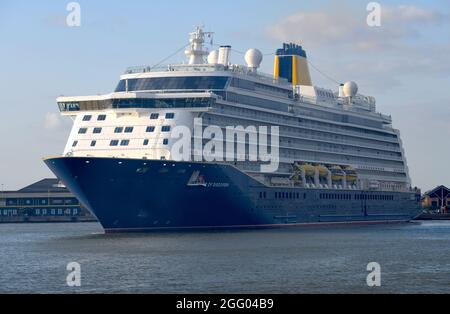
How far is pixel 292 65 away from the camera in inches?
3703

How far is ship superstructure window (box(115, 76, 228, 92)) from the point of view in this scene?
73062 mm

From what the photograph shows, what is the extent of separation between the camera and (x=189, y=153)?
67.8m

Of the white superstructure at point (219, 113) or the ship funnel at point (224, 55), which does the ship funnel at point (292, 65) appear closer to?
the white superstructure at point (219, 113)

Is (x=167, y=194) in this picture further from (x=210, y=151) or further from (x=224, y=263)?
(x=224, y=263)

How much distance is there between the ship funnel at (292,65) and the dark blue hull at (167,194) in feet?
61.2

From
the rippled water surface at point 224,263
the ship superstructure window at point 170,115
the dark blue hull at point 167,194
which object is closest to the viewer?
the rippled water surface at point 224,263

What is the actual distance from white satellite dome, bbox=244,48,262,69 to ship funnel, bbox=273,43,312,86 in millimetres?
11244

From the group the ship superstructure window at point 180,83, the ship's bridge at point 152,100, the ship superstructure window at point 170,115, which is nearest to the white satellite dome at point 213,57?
the ship superstructure window at point 180,83

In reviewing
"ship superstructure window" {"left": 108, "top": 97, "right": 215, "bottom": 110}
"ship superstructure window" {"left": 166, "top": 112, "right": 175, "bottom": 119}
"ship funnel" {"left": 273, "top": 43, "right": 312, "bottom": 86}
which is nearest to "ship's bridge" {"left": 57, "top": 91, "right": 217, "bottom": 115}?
"ship superstructure window" {"left": 108, "top": 97, "right": 215, "bottom": 110}

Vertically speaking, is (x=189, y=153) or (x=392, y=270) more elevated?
(x=189, y=153)

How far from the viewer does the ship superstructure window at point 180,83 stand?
7306 cm

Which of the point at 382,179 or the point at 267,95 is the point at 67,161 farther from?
the point at 382,179
